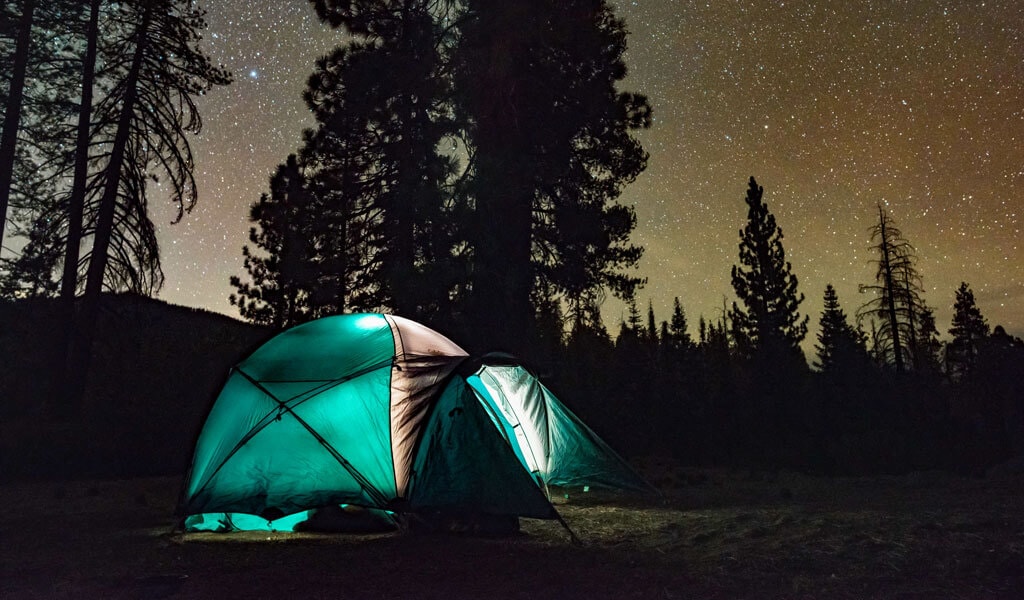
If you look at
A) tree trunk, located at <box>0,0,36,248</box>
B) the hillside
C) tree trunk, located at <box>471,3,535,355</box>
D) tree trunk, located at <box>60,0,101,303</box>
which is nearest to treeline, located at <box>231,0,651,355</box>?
tree trunk, located at <box>471,3,535,355</box>

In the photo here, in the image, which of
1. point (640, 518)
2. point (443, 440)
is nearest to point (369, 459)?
point (443, 440)

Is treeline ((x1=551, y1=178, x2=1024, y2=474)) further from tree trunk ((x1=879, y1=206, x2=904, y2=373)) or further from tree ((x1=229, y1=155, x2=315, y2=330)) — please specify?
tree ((x1=229, y1=155, x2=315, y2=330))

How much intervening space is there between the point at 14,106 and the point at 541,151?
13675 mm

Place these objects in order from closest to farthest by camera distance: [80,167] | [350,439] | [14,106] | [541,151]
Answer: [350,439] → [541,151] → [80,167] → [14,106]

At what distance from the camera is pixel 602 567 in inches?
175

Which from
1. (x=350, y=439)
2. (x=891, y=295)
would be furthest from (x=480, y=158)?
(x=891, y=295)

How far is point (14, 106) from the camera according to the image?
562 inches

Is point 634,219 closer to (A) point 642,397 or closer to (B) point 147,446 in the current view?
(B) point 147,446

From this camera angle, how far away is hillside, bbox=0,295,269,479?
1161cm

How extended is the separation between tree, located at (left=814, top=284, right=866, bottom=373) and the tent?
24.7 meters

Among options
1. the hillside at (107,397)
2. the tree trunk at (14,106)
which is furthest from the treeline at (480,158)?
the tree trunk at (14,106)

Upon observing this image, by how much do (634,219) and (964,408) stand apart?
2334 cm

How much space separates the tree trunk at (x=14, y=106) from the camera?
46.0 feet

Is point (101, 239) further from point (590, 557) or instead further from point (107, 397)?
point (590, 557)
